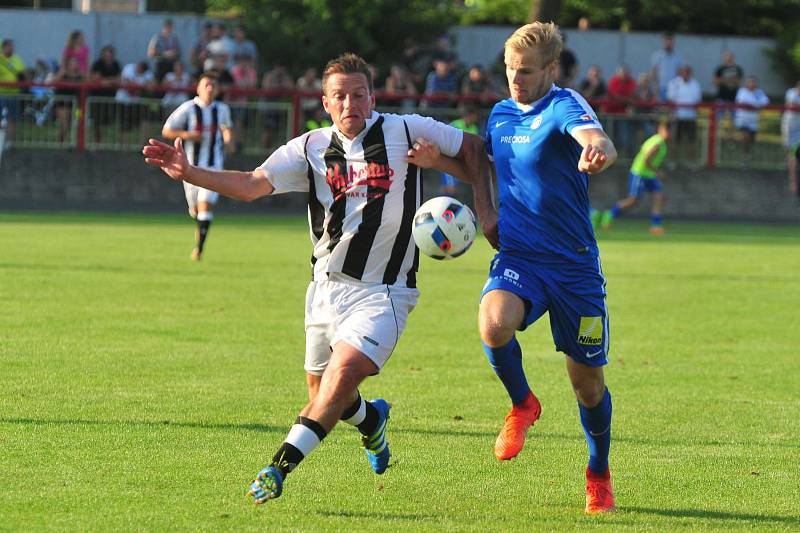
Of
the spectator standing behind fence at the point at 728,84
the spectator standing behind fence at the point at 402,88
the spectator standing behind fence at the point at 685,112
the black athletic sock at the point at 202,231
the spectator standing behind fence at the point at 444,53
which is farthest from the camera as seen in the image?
the spectator standing behind fence at the point at 728,84

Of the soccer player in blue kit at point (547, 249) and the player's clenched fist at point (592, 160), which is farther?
the soccer player in blue kit at point (547, 249)

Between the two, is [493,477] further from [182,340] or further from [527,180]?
[182,340]

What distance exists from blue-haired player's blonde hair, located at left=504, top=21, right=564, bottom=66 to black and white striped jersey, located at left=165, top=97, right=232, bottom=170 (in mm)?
12490

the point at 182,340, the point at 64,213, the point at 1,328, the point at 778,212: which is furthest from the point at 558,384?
the point at 778,212

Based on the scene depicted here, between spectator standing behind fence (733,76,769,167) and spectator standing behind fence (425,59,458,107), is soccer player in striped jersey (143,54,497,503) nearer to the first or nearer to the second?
spectator standing behind fence (425,59,458,107)

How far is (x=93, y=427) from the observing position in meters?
7.62

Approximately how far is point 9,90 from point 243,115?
175 inches

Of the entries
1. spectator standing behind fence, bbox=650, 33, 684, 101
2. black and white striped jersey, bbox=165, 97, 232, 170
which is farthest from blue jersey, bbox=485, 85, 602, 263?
spectator standing behind fence, bbox=650, 33, 684, 101

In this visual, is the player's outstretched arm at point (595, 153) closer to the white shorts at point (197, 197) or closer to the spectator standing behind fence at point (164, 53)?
the white shorts at point (197, 197)

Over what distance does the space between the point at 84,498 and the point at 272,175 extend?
168 centimetres

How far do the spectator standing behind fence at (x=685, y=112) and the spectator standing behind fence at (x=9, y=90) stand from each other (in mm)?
13273

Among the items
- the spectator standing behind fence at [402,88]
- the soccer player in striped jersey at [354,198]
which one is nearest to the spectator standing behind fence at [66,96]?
→ the spectator standing behind fence at [402,88]

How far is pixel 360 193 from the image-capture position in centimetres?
636

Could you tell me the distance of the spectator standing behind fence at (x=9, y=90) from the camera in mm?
26141
